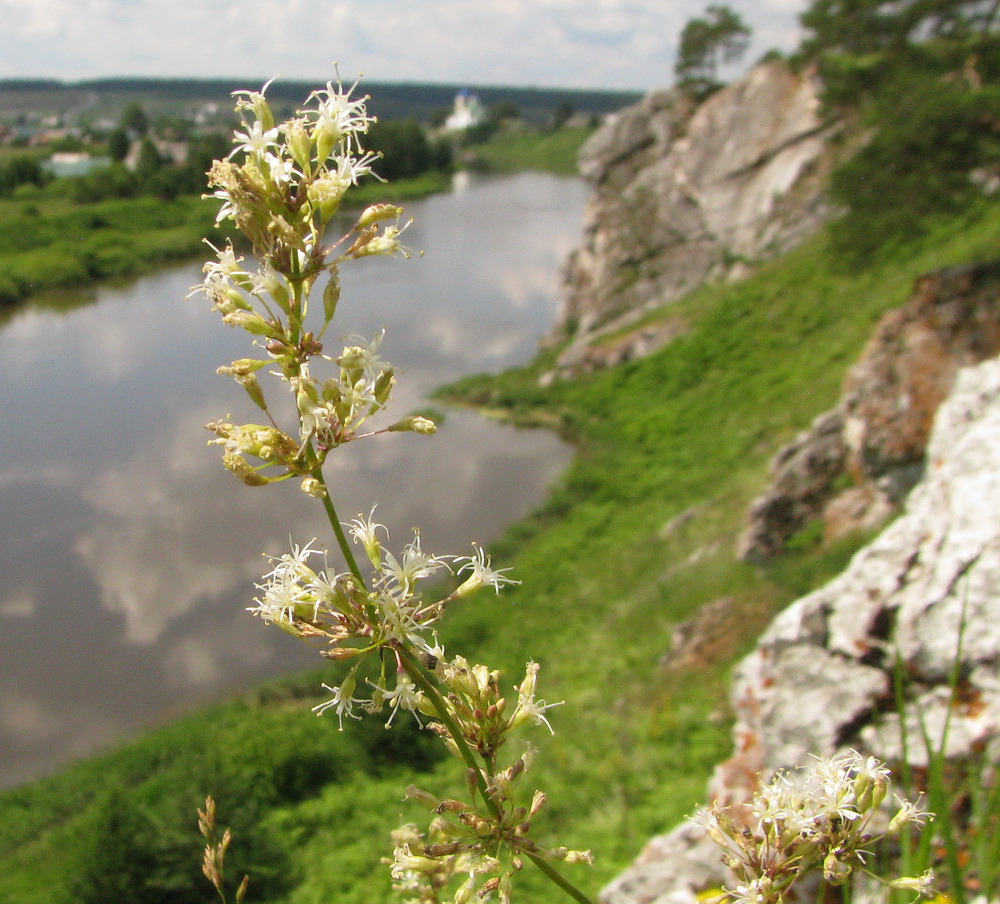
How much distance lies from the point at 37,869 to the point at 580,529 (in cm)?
962

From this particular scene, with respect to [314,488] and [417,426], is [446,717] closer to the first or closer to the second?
[314,488]

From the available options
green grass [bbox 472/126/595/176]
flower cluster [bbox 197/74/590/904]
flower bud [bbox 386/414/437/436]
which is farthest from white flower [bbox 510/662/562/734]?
green grass [bbox 472/126/595/176]

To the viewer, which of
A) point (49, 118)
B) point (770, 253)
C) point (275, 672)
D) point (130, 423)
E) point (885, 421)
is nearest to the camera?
point (885, 421)

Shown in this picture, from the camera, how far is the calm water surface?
1255 cm

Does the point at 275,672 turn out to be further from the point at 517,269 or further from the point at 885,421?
the point at 517,269

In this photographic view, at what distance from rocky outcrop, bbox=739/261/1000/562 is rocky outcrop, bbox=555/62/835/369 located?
13.8 metres

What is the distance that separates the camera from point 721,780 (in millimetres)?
5398

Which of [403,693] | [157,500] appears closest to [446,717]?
[403,693]

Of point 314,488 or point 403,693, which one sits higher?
point 314,488

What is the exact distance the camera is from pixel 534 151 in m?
102

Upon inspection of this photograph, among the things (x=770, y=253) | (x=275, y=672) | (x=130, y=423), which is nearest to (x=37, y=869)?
(x=275, y=672)

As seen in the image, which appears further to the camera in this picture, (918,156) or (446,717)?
(918,156)

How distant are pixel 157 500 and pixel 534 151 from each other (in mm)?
93296

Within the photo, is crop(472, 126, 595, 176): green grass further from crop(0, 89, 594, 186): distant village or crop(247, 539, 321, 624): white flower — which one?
crop(247, 539, 321, 624): white flower
